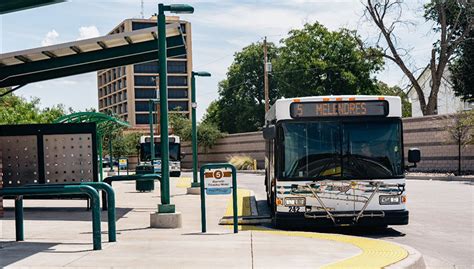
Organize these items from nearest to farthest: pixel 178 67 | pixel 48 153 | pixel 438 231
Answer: pixel 438 231, pixel 48 153, pixel 178 67

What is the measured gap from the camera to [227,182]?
38.4ft

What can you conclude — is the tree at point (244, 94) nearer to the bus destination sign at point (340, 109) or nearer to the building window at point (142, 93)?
the building window at point (142, 93)

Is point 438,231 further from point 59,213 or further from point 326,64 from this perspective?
point 326,64

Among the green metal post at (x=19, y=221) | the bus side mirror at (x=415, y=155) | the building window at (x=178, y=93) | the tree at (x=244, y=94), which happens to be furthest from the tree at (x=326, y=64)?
the building window at (x=178, y=93)

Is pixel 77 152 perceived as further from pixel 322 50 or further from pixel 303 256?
pixel 322 50

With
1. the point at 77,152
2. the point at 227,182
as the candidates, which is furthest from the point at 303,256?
the point at 77,152

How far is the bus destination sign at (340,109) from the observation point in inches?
486

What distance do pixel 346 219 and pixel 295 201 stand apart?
3.47ft

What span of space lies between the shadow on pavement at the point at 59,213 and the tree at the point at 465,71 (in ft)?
122

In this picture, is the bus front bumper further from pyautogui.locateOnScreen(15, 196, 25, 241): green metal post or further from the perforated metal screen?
the perforated metal screen

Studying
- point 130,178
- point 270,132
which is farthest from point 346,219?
→ point 130,178

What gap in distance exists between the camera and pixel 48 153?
1625 centimetres

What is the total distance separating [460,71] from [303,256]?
4387 centimetres

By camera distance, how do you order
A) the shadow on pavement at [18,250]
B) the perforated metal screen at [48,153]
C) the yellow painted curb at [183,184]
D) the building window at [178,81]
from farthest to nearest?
the building window at [178,81]
the yellow painted curb at [183,184]
the perforated metal screen at [48,153]
the shadow on pavement at [18,250]
